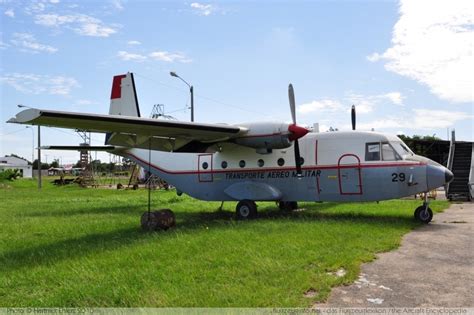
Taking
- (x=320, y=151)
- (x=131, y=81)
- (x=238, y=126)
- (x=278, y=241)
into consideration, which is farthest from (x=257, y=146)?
(x=131, y=81)

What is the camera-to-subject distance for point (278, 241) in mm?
9242

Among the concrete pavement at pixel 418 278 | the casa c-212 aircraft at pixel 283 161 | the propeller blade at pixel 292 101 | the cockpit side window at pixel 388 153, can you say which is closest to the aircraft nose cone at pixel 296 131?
the casa c-212 aircraft at pixel 283 161

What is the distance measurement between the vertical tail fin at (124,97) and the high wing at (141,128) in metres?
4.17

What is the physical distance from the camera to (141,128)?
42.3ft

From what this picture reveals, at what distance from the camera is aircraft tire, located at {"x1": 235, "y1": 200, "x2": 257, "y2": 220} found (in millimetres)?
14812

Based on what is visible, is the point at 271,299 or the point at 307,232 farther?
the point at 307,232

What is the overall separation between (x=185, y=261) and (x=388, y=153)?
864 cm

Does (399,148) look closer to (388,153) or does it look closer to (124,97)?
(388,153)

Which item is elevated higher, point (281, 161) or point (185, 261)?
point (281, 161)

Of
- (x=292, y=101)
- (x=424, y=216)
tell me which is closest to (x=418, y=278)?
(x=424, y=216)

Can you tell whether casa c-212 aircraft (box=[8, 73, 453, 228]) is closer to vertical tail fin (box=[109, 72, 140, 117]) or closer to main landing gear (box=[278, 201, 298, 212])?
main landing gear (box=[278, 201, 298, 212])

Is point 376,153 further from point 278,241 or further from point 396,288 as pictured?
point 396,288

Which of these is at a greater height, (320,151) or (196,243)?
(320,151)

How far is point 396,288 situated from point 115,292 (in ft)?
13.1
